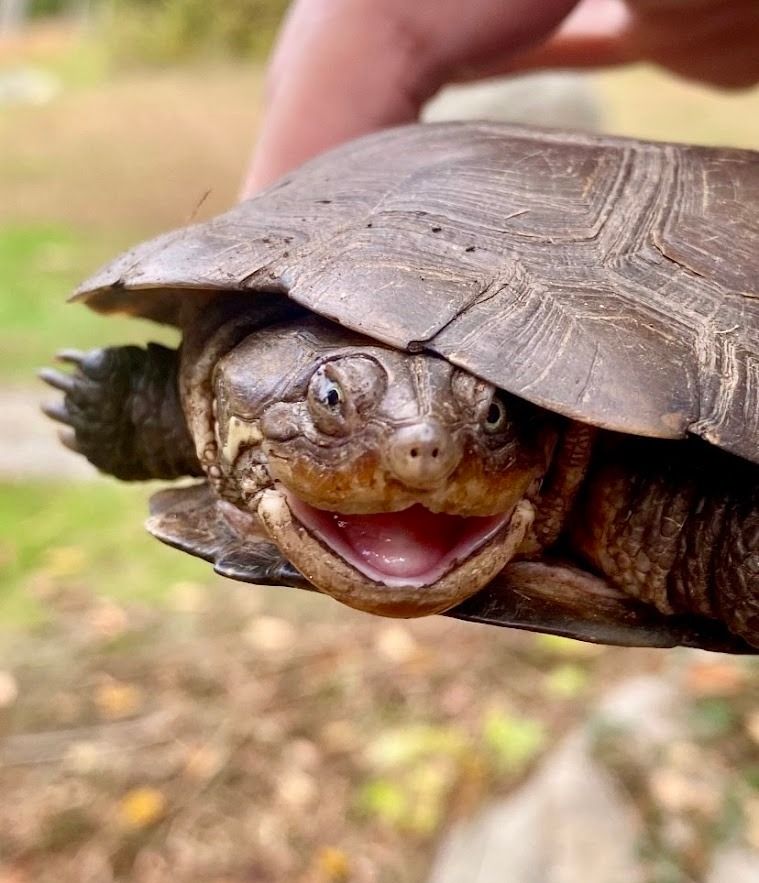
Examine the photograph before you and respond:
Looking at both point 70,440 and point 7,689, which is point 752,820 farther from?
point 7,689

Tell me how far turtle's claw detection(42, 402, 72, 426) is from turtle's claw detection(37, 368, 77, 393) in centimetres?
3

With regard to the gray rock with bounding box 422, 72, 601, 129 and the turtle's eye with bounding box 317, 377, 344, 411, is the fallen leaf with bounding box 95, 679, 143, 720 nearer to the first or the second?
Result: the turtle's eye with bounding box 317, 377, 344, 411

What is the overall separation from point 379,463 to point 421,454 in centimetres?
4

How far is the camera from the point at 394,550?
0.89 m

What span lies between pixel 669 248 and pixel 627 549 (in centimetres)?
31

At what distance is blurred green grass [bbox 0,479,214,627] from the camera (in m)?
2.96

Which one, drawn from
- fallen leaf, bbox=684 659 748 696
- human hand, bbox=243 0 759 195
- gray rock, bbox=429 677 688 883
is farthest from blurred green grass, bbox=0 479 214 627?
human hand, bbox=243 0 759 195

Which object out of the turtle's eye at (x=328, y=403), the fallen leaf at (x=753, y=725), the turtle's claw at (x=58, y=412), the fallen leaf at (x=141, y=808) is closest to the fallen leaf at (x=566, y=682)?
the fallen leaf at (x=753, y=725)

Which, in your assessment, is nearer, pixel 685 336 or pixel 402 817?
pixel 685 336

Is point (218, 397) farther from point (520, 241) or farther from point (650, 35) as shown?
point (650, 35)

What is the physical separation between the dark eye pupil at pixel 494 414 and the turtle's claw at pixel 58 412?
66 cm

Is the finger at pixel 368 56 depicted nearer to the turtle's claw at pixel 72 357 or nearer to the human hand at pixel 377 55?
the human hand at pixel 377 55

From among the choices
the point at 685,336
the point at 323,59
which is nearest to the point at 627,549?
the point at 685,336

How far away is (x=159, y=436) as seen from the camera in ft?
4.06
